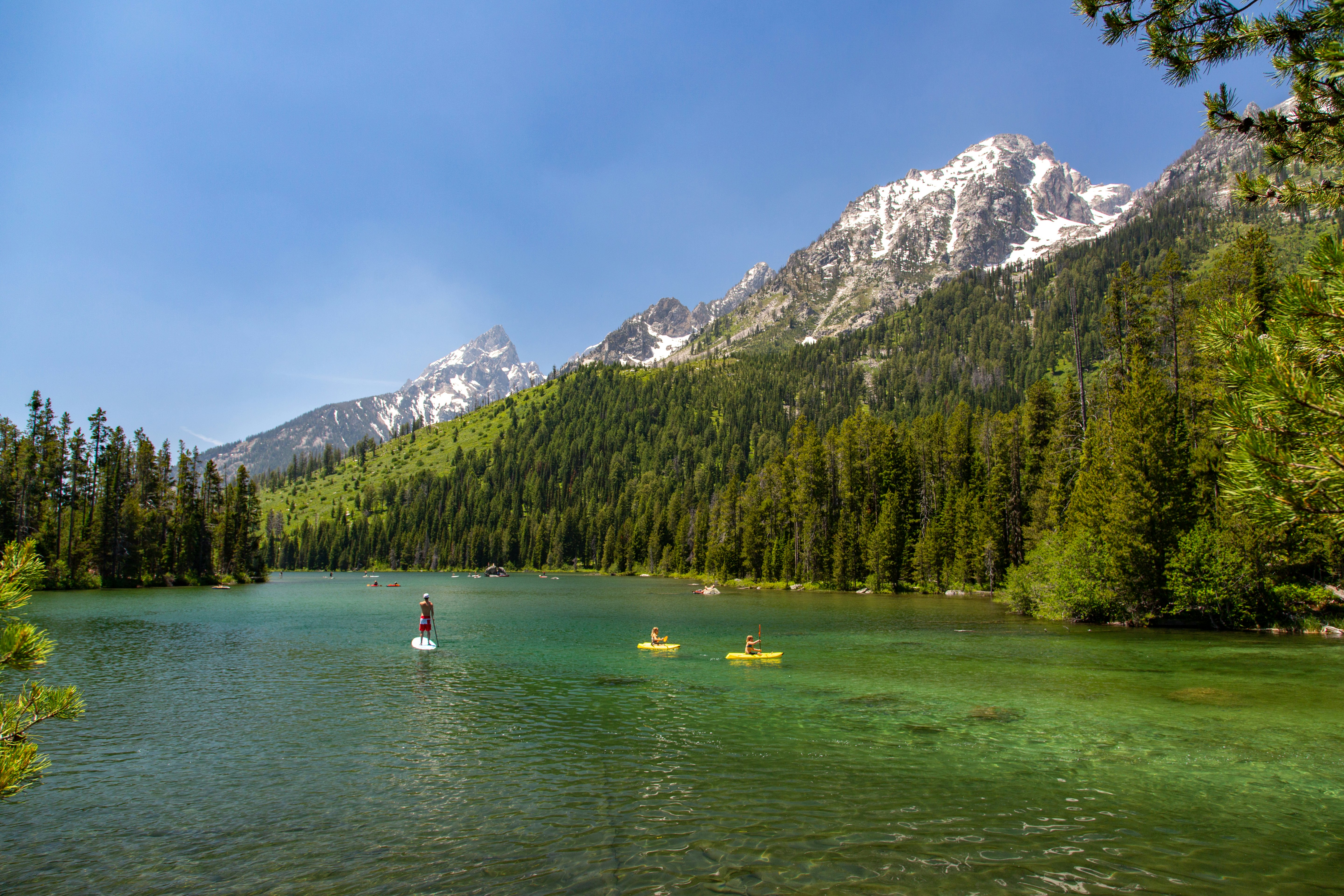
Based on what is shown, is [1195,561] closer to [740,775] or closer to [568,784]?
[740,775]

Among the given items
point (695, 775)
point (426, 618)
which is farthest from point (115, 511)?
point (695, 775)

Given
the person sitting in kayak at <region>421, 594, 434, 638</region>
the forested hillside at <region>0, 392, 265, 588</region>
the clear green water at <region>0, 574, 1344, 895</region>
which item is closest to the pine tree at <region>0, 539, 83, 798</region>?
the clear green water at <region>0, 574, 1344, 895</region>

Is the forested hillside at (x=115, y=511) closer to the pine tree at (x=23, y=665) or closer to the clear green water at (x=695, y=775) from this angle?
the clear green water at (x=695, y=775)

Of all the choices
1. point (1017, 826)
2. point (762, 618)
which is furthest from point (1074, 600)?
point (1017, 826)

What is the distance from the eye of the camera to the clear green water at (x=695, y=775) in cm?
1201

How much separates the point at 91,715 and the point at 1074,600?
58464 millimetres

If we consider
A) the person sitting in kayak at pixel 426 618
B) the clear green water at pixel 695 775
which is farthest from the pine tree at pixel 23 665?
the person sitting in kayak at pixel 426 618

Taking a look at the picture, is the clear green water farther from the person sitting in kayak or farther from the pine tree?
the pine tree

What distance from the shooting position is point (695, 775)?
56.0 ft

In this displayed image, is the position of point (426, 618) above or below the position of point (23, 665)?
below

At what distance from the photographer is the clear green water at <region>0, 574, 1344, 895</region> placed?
12008 millimetres

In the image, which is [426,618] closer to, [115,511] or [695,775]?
[695,775]

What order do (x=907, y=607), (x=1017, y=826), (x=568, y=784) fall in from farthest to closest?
(x=907, y=607)
(x=568, y=784)
(x=1017, y=826)

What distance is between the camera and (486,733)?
21594 mm
